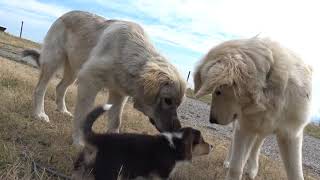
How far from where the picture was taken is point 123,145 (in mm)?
5383

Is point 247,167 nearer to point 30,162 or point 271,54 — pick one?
point 271,54

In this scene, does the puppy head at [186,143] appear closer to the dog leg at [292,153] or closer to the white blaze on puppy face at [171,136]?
the white blaze on puppy face at [171,136]

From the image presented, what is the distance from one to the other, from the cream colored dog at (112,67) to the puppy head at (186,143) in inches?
22.4

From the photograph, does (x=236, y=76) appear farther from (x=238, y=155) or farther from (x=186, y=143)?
(x=238, y=155)

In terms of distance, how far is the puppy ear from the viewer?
228 inches

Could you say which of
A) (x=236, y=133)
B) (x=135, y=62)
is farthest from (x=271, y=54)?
(x=135, y=62)

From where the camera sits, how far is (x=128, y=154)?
5.35 metres

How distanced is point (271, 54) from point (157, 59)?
175 centimetres

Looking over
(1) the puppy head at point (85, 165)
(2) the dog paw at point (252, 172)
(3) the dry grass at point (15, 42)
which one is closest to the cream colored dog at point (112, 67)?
(1) the puppy head at point (85, 165)

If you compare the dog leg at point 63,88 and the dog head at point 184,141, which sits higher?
the dog head at point 184,141

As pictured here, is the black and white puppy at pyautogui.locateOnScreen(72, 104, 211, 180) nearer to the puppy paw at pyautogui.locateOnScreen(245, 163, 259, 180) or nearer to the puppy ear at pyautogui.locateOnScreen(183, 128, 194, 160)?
the puppy ear at pyautogui.locateOnScreen(183, 128, 194, 160)

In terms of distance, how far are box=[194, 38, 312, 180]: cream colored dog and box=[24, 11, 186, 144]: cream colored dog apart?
2.03 feet

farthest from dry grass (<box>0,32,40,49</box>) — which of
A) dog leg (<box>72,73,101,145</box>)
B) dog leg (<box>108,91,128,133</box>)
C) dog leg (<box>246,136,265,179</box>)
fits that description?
dog leg (<box>246,136,265,179</box>)

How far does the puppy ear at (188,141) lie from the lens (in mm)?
5784
